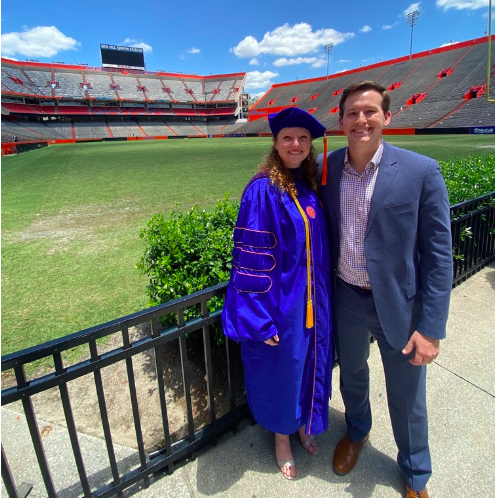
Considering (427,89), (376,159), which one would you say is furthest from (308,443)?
(427,89)

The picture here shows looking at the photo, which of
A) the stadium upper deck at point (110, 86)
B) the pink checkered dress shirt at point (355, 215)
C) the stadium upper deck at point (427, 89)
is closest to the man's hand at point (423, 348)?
the pink checkered dress shirt at point (355, 215)

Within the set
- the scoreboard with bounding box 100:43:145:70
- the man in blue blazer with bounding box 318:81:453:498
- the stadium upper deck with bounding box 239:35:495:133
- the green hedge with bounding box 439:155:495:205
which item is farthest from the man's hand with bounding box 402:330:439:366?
the scoreboard with bounding box 100:43:145:70

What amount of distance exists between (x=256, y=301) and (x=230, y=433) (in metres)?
1.16

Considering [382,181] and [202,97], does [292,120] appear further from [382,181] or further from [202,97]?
[202,97]

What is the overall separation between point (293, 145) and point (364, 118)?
1.09 ft

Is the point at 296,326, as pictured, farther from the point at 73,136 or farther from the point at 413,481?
the point at 73,136

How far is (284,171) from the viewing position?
1.72 m

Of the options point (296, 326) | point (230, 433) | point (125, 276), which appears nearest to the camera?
point (296, 326)

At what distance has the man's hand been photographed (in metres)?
1.63

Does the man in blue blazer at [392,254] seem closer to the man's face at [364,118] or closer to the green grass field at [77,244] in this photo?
the man's face at [364,118]

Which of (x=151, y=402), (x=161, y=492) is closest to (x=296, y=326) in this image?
(x=161, y=492)

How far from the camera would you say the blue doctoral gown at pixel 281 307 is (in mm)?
1639

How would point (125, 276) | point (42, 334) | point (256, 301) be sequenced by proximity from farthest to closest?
1. point (125, 276)
2. point (42, 334)
3. point (256, 301)

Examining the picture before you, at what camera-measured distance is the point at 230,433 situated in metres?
2.29
